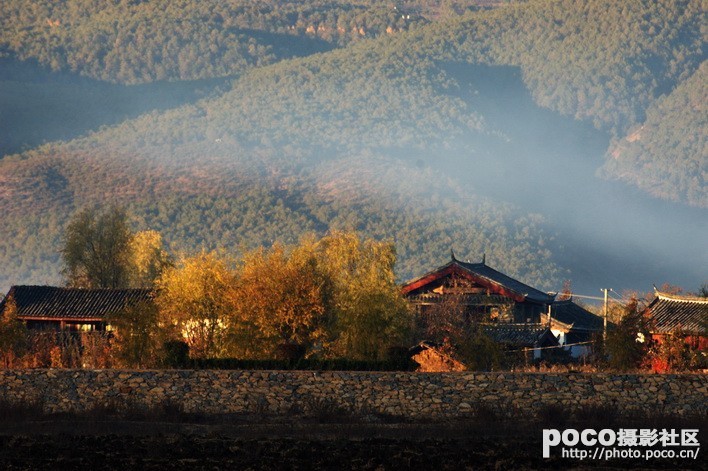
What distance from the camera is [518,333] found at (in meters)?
71.6

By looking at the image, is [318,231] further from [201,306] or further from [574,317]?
[201,306]

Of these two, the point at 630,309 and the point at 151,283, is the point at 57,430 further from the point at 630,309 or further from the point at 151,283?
the point at 151,283

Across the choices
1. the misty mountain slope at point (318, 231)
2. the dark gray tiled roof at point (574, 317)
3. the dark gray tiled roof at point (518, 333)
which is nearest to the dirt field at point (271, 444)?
the dark gray tiled roof at point (518, 333)

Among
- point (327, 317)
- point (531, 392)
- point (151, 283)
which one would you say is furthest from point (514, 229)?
point (531, 392)

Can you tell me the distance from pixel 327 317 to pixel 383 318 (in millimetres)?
2964

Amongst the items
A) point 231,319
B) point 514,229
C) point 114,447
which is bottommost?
point 114,447

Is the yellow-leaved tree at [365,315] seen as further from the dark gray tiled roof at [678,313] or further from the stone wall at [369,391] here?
the dark gray tiled roof at [678,313]

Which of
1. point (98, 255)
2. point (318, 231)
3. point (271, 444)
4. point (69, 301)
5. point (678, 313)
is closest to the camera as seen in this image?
point (271, 444)

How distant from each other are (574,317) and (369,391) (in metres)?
40.4

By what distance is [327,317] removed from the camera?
6216cm

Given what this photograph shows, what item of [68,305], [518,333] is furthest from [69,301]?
[518,333]

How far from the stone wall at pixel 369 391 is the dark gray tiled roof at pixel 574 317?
1316 inches

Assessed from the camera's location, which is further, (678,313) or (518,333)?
(518,333)

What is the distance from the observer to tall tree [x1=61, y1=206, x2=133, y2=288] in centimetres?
9344
